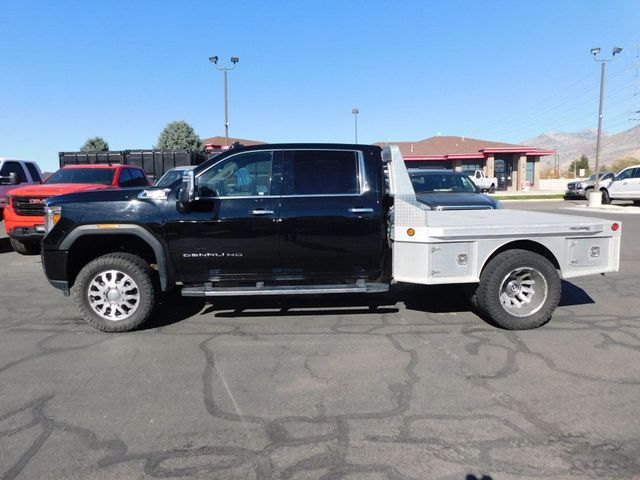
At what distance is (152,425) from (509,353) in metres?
3.17

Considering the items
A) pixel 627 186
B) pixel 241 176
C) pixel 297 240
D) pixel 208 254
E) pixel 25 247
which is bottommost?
pixel 25 247

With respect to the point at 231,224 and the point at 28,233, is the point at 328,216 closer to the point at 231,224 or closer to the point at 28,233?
the point at 231,224

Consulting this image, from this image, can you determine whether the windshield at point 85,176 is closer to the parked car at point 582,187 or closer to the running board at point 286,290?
the running board at point 286,290

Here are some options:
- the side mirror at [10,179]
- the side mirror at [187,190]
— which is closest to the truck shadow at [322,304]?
the side mirror at [187,190]

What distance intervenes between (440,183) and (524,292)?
5797 mm

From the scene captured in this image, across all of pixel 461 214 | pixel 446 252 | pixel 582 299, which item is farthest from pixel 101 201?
pixel 582 299

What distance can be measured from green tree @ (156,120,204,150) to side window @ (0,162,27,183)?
27529 millimetres

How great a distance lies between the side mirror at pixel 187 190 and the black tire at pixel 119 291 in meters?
0.87

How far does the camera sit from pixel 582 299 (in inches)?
261

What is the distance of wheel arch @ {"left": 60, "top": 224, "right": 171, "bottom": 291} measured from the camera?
515 cm

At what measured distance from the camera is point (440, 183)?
10820mm

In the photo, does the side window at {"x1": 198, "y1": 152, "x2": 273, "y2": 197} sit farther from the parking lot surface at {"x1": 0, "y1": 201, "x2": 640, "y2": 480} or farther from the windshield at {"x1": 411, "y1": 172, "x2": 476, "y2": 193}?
the windshield at {"x1": 411, "y1": 172, "x2": 476, "y2": 193}

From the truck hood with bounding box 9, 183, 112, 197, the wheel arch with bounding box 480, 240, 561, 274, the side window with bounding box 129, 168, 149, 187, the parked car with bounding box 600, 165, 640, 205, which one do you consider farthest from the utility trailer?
the parked car with bounding box 600, 165, 640, 205

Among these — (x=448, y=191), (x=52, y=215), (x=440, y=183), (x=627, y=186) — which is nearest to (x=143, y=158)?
(x=440, y=183)
